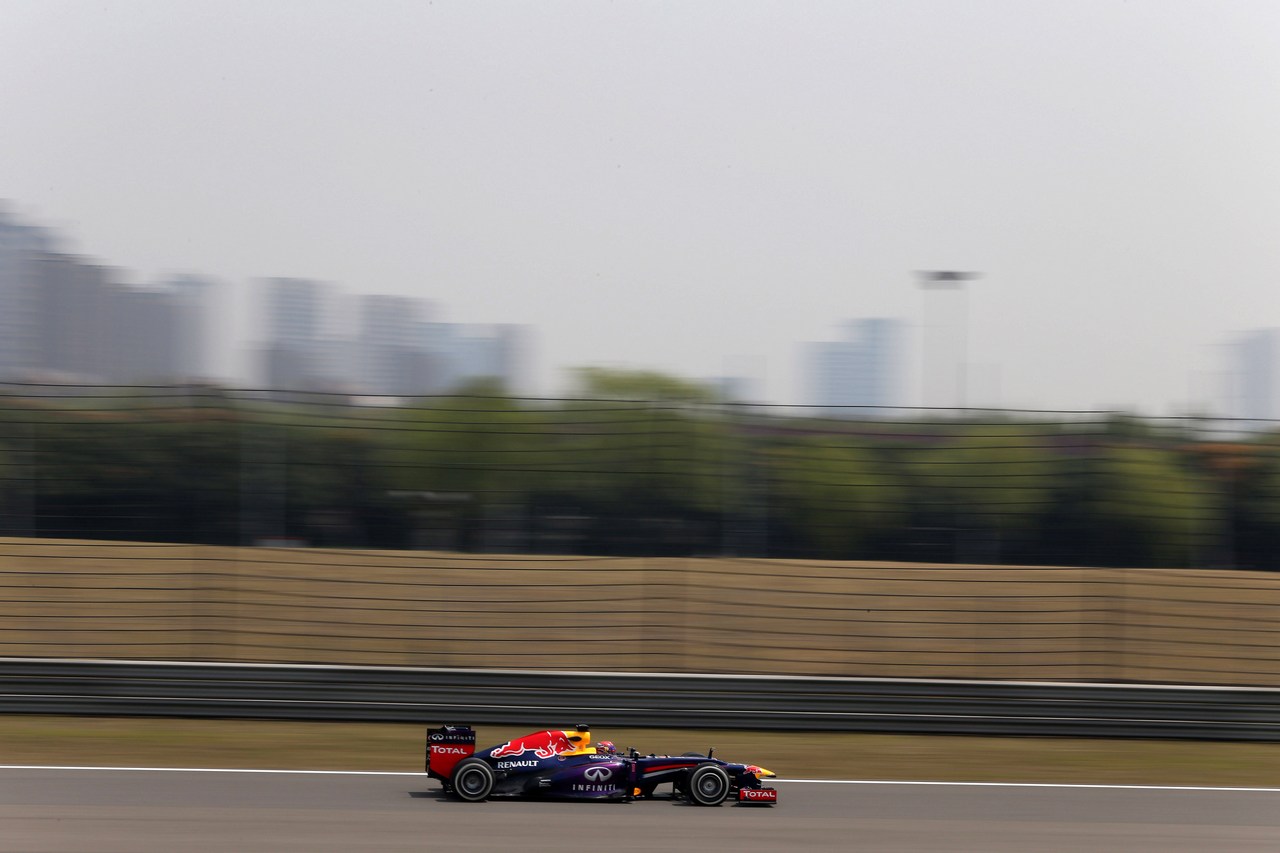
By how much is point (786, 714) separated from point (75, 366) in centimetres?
681

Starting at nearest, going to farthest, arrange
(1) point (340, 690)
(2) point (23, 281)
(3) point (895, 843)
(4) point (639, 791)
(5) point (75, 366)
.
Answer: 1. (3) point (895, 843)
2. (4) point (639, 791)
3. (1) point (340, 690)
4. (5) point (75, 366)
5. (2) point (23, 281)

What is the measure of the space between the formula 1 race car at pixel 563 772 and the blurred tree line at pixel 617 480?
3439 mm

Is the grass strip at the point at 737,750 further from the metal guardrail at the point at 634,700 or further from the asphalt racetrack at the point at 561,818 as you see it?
the asphalt racetrack at the point at 561,818

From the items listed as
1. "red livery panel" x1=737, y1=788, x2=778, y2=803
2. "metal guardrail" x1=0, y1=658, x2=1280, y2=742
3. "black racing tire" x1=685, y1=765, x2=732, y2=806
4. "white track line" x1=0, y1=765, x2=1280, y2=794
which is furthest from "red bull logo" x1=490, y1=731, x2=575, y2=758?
"metal guardrail" x1=0, y1=658, x2=1280, y2=742

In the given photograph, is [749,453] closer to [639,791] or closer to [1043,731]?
[1043,731]

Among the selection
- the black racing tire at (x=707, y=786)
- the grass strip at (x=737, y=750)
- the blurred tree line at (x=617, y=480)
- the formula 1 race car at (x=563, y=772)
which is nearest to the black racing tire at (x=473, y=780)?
the formula 1 race car at (x=563, y=772)

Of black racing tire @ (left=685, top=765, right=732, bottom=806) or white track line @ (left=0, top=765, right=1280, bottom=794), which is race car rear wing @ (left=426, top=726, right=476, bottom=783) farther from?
black racing tire @ (left=685, top=765, right=732, bottom=806)

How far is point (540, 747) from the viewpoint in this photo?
5785 millimetres

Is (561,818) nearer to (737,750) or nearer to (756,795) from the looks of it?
(756,795)

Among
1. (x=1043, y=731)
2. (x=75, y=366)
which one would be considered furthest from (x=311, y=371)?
(x=1043, y=731)

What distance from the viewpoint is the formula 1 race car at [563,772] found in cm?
575

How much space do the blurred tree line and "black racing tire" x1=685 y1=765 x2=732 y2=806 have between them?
348 centimetres

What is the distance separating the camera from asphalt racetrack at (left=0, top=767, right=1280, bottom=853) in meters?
5.16

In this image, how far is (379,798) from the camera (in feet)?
19.8
